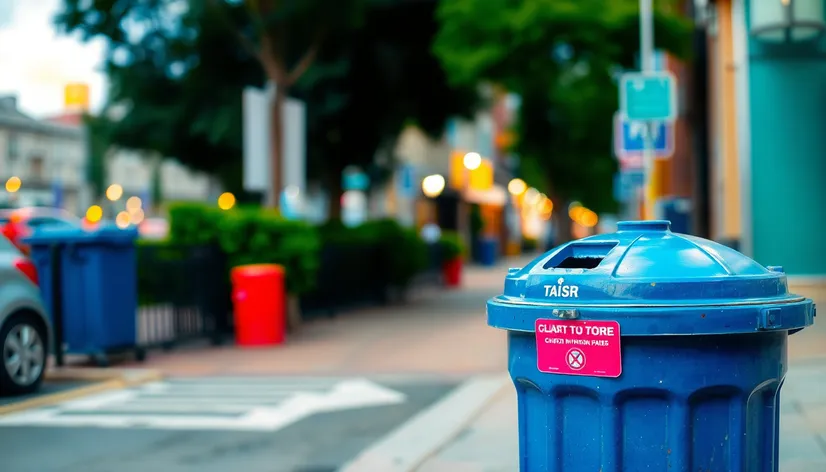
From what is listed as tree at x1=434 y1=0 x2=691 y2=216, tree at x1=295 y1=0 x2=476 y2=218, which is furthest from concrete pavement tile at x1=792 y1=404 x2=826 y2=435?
tree at x1=434 y1=0 x2=691 y2=216

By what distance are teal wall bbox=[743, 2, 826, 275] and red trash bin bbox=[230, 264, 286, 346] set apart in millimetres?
6363

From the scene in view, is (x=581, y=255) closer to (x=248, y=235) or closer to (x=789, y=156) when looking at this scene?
(x=248, y=235)

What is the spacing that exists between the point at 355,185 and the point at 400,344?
16089mm

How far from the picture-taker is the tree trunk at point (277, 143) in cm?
1538

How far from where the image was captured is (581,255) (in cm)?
390

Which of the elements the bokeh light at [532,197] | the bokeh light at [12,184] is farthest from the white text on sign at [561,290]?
the bokeh light at [532,197]

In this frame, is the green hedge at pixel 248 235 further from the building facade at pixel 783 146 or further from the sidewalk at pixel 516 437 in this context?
the building facade at pixel 783 146

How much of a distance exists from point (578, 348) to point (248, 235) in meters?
10.8

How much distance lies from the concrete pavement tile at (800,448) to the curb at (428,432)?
6.76 feet

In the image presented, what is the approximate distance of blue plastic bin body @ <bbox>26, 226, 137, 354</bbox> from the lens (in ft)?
35.8

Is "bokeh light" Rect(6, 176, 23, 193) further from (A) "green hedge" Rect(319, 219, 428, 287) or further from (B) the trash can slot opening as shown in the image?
(B) the trash can slot opening

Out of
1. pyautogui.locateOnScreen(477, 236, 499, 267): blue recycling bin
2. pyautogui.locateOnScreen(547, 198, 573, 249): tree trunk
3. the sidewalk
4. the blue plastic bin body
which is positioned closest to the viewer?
the sidewalk

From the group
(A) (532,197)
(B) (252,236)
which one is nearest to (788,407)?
(B) (252,236)

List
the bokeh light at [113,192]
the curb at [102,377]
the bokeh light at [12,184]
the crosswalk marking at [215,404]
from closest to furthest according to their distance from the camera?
the crosswalk marking at [215,404], the curb at [102,377], the bokeh light at [12,184], the bokeh light at [113,192]
